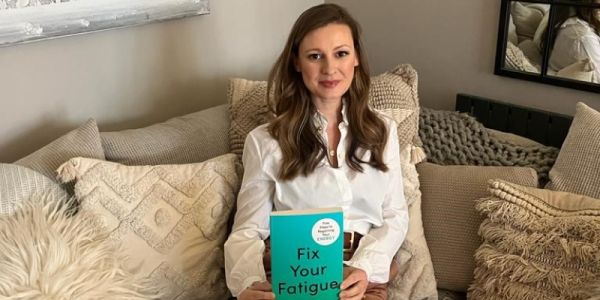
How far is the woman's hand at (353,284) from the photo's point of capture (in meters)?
1.39

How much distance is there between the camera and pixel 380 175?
1.58 m

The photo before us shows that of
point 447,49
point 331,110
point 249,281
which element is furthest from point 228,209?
point 447,49

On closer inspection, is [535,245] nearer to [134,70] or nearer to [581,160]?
[581,160]

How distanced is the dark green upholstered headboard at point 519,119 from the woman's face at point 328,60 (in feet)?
2.45

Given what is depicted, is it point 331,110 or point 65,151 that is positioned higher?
point 331,110

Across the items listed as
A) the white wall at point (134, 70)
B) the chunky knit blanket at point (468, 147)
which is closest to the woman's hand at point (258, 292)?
the chunky knit blanket at point (468, 147)

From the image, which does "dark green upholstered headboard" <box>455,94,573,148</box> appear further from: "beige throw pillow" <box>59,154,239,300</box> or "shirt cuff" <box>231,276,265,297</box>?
"shirt cuff" <box>231,276,265,297</box>

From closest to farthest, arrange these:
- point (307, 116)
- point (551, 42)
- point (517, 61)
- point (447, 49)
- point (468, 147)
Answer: point (307, 116) < point (468, 147) < point (551, 42) < point (517, 61) < point (447, 49)

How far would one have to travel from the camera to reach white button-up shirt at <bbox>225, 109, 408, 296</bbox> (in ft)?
4.94

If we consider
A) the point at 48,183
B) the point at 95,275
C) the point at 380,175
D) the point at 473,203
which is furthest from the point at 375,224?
the point at 48,183

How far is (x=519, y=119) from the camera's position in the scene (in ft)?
6.56

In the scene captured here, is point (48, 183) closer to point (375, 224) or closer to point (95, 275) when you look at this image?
point (95, 275)

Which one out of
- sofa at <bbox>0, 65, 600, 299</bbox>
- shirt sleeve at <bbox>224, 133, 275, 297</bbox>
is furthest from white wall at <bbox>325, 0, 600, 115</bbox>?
shirt sleeve at <bbox>224, 133, 275, 297</bbox>

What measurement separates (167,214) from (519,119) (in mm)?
1141
